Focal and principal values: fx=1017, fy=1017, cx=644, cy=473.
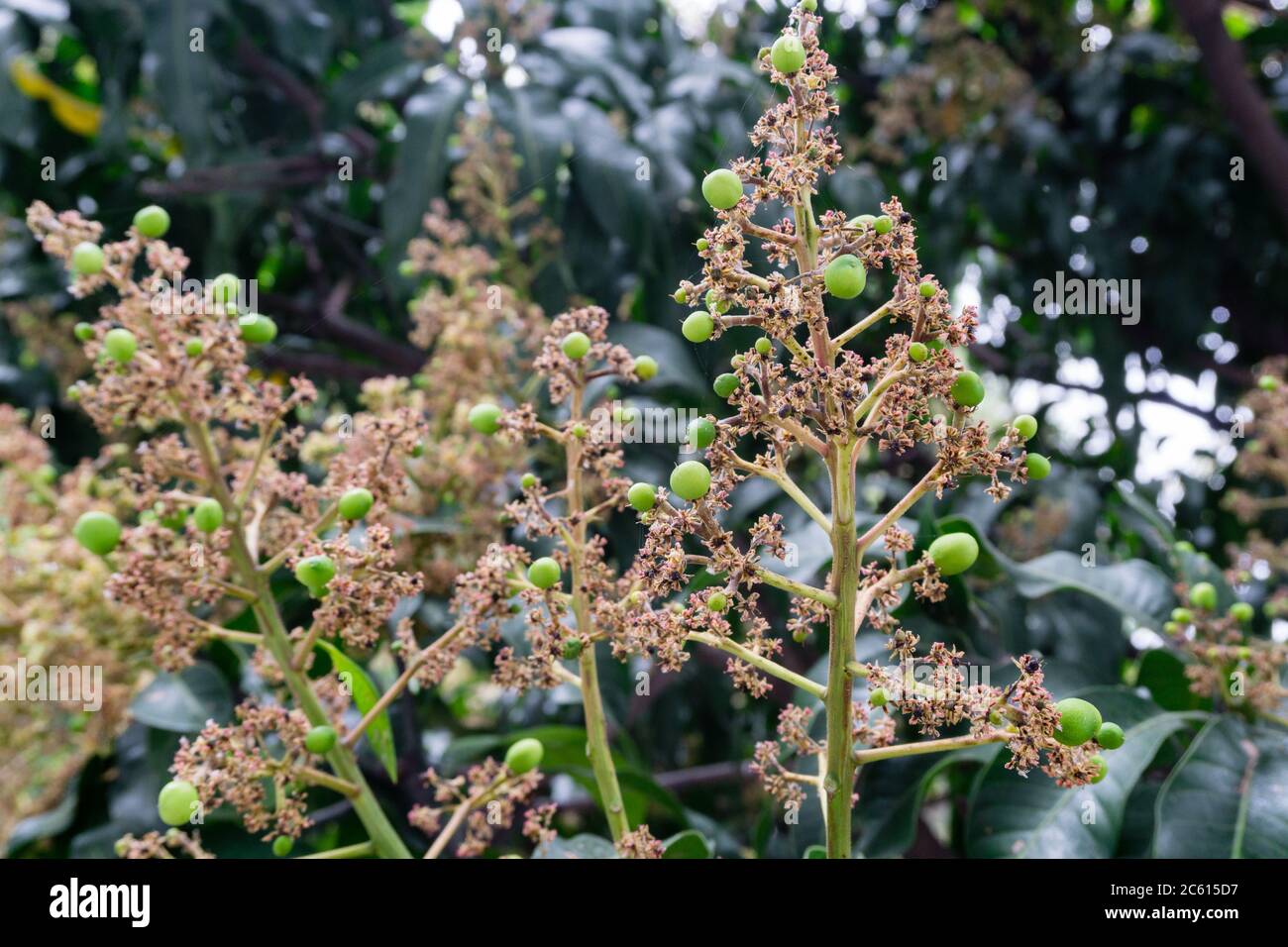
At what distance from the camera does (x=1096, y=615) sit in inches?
32.9

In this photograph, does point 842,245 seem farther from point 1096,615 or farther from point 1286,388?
point 1286,388

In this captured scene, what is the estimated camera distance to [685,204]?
0.97 metres

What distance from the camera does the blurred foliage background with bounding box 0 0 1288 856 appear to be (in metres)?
0.85

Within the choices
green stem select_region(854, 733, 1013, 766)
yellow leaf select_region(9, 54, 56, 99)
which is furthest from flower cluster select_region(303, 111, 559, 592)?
yellow leaf select_region(9, 54, 56, 99)

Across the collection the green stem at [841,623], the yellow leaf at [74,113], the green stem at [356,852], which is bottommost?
the green stem at [356,852]

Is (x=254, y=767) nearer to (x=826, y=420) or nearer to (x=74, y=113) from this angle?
(x=826, y=420)

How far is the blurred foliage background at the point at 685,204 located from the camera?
0.85 metres

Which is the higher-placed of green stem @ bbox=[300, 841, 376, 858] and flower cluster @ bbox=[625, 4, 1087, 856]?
flower cluster @ bbox=[625, 4, 1087, 856]

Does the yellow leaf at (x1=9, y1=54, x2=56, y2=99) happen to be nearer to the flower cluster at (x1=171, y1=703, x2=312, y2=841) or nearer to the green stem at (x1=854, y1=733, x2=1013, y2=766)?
the flower cluster at (x1=171, y1=703, x2=312, y2=841)

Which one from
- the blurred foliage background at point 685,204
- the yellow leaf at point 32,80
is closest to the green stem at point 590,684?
the blurred foliage background at point 685,204

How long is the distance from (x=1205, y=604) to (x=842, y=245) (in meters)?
0.46

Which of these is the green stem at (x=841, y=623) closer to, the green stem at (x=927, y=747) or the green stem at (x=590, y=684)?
the green stem at (x=927, y=747)

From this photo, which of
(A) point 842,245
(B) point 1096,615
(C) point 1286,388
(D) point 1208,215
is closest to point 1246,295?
(D) point 1208,215

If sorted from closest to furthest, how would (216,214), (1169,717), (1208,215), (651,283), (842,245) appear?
(842,245) → (1169,717) → (651,283) → (216,214) → (1208,215)
